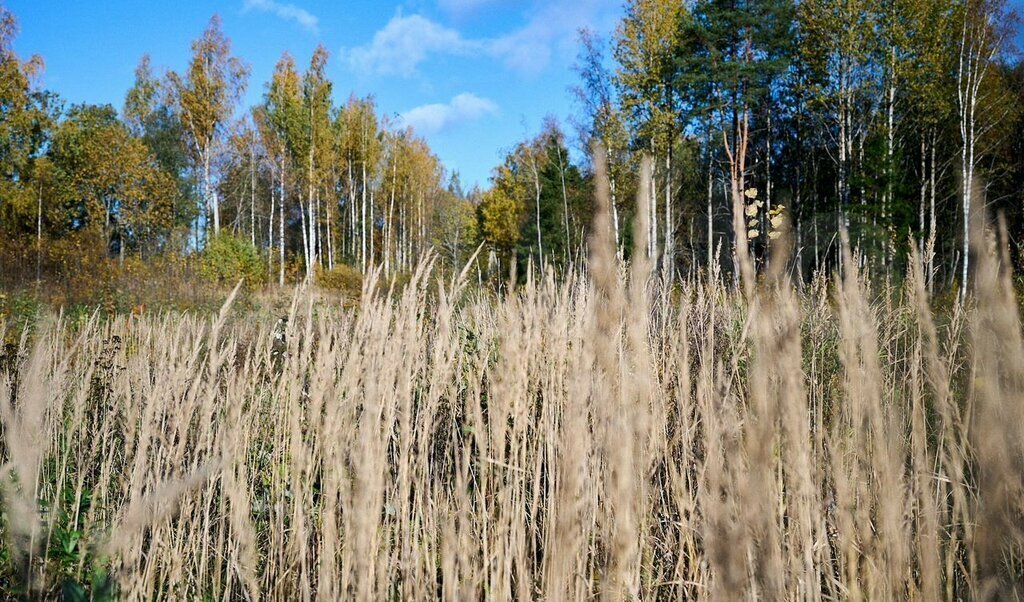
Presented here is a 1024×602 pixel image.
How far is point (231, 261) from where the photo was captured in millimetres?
19953

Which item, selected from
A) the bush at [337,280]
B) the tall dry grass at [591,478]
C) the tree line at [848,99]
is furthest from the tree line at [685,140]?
the tall dry grass at [591,478]

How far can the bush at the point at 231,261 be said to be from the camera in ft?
57.3

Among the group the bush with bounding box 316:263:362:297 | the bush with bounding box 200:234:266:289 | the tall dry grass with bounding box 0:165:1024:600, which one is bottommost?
the tall dry grass with bounding box 0:165:1024:600

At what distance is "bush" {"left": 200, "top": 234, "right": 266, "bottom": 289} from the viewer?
687 inches

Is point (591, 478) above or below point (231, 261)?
below

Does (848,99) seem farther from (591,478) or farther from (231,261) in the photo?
(231,261)

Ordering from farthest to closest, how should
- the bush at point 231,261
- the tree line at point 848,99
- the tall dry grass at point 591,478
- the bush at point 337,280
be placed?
the bush at point 337,280 → the bush at point 231,261 → the tree line at point 848,99 → the tall dry grass at point 591,478

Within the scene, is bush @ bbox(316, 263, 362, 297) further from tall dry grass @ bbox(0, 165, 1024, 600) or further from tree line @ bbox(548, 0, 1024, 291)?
tall dry grass @ bbox(0, 165, 1024, 600)

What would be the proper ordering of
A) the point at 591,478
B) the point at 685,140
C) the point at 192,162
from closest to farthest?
the point at 591,478 → the point at 685,140 → the point at 192,162

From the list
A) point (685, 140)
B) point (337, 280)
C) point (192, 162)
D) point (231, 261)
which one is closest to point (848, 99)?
point (685, 140)

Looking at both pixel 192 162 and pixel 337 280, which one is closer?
pixel 337 280

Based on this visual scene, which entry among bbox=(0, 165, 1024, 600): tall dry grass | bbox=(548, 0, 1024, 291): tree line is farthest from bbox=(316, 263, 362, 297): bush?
bbox=(0, 165, 1024, 600): tall dry grass

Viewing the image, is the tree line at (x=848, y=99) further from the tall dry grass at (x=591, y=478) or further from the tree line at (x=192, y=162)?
the tall dry grass at (x=591, y=478)

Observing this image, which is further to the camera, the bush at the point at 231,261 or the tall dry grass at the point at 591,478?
the bush at the point at 231,261
